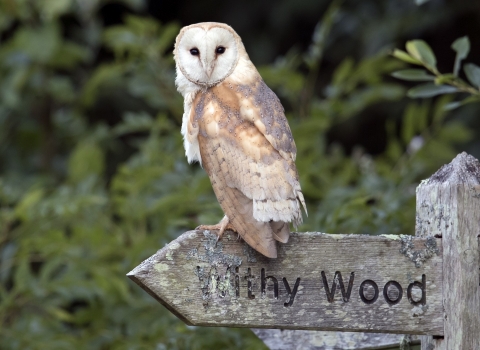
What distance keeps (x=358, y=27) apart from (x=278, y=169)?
122 inches

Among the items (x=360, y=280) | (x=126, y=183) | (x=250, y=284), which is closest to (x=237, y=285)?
(x=250, y=284)

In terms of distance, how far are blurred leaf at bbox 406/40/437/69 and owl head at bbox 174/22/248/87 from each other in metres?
0.59

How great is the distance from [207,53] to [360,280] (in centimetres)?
74

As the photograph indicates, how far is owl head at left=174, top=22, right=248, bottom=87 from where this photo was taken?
1890mm

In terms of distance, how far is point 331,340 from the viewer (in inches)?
76.2

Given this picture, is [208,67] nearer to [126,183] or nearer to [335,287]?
[335,287]

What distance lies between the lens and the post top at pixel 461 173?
168cm

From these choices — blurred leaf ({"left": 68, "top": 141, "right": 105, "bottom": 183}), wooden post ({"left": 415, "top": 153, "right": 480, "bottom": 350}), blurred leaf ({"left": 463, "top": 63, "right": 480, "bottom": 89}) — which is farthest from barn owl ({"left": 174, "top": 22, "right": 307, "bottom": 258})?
blurred leaf ({"left": 68, "top": 141, "right": 105, "bottom": 183})

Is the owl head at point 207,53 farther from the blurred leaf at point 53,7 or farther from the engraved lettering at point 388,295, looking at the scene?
the blurred leaf at point 53,7

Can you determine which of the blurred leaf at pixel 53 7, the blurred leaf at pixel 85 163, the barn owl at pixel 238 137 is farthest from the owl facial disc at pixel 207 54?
the blurred leaf at pixel 53 7

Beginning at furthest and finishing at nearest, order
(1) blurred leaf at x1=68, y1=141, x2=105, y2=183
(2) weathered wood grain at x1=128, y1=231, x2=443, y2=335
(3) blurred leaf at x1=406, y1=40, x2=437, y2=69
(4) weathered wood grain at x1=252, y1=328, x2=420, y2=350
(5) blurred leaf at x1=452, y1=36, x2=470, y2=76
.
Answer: (1) blurred leaf at x1=68, y1=141, x2=105, y2=183
(3) blurred leaf at x1=406, y1=40, x2=437, y2=69
(5) blurred leaf at x1=452, y1=36, x2=470, y2=76
(4) weathered wood grain at x1=252, y1=328, x2=420, y2=350
(2) weathered wood grain at x1=128, y1=231, x2=443, y2=335

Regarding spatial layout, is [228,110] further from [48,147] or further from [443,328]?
[48,147]

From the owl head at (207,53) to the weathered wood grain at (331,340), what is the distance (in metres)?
0.75

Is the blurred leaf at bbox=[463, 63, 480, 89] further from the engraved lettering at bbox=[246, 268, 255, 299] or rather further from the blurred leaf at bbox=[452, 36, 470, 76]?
the engraved lettering at bbox=[246, 268, 255, 299]
